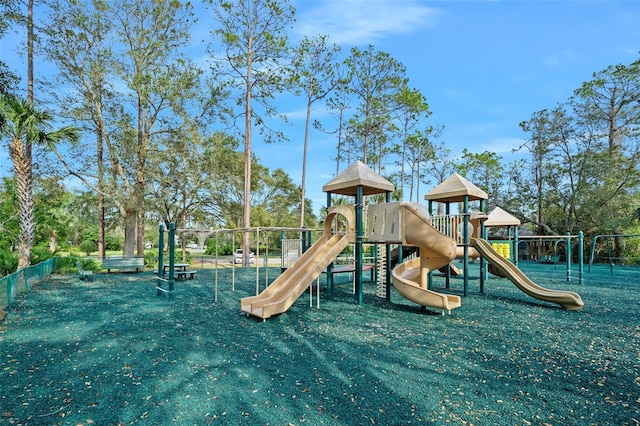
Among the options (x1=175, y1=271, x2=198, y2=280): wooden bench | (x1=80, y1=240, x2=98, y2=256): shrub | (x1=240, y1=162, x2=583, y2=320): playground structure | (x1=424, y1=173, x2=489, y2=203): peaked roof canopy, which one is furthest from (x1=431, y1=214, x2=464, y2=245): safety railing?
(x1=80, y1=240, x2=98, y2=256): shrub

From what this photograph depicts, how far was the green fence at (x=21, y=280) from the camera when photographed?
700cm

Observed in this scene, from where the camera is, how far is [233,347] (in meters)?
4.67

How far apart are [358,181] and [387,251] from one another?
6.26 ft

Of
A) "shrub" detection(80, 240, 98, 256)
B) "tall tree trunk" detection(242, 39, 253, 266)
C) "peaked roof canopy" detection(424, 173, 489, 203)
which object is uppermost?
"tall tree trunk" detection(242, 39, 253, 266)

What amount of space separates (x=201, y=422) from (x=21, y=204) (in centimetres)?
1238

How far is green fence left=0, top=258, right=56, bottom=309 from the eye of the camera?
7.00m

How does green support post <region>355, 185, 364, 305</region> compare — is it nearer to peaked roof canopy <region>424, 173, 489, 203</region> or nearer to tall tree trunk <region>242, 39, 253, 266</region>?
peaked roof canopy <region>424, 173, 489, 203</region>

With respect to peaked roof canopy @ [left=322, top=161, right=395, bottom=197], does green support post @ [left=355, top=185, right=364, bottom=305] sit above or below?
below

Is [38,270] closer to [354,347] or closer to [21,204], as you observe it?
[21,204]

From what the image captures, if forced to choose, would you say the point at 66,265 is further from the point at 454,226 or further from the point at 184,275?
the point at 454,226

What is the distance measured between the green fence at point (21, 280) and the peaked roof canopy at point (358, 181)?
738 centimetres

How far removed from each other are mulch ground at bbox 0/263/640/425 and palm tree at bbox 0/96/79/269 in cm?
551

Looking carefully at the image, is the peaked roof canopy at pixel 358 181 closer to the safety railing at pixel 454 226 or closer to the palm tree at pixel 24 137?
the safety railing at pixel 454 226

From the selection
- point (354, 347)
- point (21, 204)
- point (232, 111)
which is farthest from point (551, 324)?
point (232, 111)
